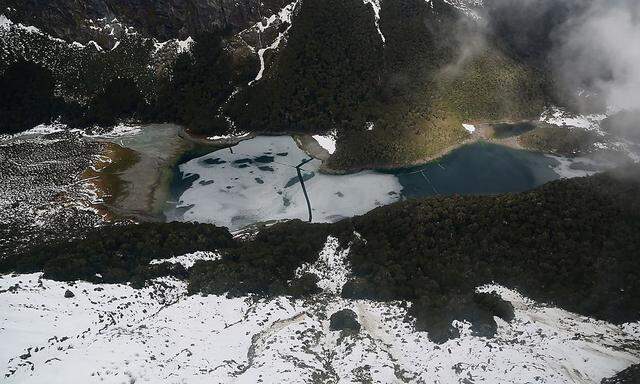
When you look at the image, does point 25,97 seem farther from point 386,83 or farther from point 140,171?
point 386,83

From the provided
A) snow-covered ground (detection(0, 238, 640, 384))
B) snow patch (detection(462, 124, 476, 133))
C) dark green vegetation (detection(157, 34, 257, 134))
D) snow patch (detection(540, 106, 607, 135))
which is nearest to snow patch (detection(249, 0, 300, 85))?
dark green vegetation (detection(157, 34, 257, 134))

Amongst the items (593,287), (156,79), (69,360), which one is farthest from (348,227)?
(156,79)

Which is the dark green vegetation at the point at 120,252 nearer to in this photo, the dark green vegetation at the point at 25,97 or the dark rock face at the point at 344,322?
the dark rock face at the point at 344,322

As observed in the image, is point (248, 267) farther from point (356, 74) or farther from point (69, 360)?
point (356, 74)

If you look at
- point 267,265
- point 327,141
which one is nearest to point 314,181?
point 327,141

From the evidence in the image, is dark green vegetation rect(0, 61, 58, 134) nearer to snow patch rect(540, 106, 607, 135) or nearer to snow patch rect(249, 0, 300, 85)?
snow patch rect(249, 0, 300, 85)

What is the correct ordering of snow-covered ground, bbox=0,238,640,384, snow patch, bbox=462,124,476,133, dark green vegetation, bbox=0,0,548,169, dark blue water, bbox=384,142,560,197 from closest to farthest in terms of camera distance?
snow-covered ground, bbox=0,238,640,384 → dark blue water, bbox=384,142,560,197 → snow patch, bbox=462,124,476,133 → dark green vegetation, bbox=0,0,548,169
